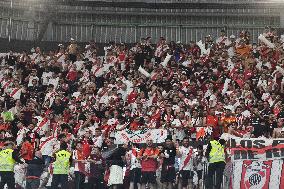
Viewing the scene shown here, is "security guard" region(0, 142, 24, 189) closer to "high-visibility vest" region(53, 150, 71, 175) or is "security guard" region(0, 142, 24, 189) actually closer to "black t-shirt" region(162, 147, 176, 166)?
"high-visibility vest" region(53, 150, 71, 175)

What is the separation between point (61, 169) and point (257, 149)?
245 inches

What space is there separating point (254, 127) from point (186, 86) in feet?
21.2

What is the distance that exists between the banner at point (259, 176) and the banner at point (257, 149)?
0.72 ft

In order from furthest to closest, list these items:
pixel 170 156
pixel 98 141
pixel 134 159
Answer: pixel 98 141, pixel 134 159, pixel 170 156

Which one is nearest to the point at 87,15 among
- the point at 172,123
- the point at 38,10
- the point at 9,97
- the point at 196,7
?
the point at 38,10

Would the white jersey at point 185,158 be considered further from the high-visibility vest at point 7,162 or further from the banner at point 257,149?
the high-visibility vest at point 7,162

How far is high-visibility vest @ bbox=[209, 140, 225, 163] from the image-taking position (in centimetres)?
2188

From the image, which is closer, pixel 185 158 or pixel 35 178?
pixel 35 178

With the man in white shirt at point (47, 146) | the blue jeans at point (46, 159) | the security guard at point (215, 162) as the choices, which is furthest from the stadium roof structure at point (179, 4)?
the security guard at point (215, 162)

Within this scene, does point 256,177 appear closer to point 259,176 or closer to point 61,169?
point 259,176

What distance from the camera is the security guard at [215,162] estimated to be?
2156 cm

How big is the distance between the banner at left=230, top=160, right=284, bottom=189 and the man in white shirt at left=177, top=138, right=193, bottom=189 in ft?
5.77

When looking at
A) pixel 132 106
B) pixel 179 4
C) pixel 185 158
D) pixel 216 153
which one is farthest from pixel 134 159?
pixel 179 4

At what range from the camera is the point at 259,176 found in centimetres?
2097
